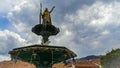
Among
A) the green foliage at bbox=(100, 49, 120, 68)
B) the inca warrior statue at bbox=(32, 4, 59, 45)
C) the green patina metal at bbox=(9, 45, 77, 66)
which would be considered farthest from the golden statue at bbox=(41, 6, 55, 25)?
the green foliage at bbox=(100, 49, 120, 68)

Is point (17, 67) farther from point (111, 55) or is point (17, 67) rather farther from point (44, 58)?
point (44, 58)

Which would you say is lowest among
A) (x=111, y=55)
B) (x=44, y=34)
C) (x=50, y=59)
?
(x=50, y=59)

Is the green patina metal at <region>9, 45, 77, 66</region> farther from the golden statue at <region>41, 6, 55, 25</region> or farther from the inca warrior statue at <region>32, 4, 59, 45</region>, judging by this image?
the golden statue at <region>41, 6, 55, 25</region>

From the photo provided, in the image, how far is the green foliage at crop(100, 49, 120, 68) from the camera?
172ft

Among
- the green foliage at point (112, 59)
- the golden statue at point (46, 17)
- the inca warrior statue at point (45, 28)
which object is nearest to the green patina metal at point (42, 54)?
the inca warrior statue at point (45, 28)

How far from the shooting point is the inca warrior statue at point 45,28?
1789cm

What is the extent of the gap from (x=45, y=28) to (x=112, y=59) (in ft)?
119

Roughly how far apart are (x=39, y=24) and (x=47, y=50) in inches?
110

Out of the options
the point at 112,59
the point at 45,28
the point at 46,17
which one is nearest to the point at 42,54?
the point at 45,28

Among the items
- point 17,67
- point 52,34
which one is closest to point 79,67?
point 17,67

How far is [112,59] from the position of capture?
52781 mm

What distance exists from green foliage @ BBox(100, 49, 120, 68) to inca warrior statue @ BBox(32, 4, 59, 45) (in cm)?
3490

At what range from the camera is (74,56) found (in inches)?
659

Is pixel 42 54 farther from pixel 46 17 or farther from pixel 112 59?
pixel 112 59
